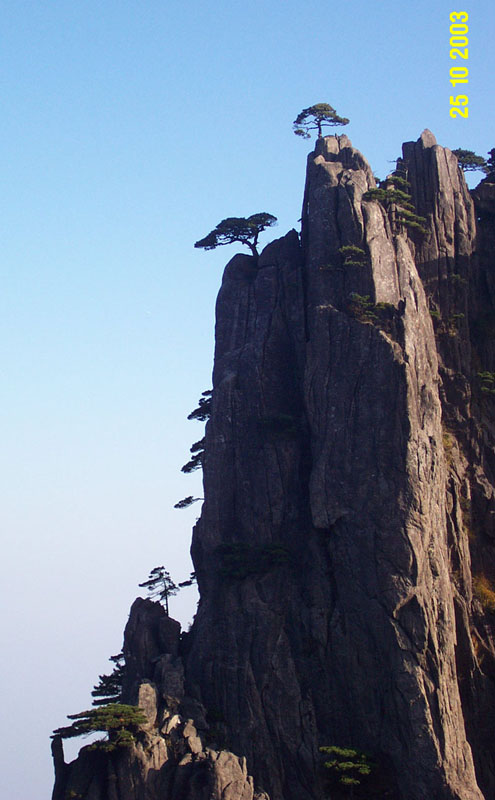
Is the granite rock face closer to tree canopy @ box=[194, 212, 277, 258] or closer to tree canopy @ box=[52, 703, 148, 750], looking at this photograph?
tree canopy @ box=[52, 703, 148, 750]

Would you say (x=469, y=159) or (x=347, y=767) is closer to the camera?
(x=347, y=767)

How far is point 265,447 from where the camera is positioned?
83.8 m

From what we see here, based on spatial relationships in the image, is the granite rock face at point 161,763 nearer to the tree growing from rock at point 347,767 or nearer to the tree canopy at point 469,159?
the tree growing from rock at point 347,767

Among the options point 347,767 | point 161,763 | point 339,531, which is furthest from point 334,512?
point 161,763

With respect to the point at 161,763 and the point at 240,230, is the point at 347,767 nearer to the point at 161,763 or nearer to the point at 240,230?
the point at 161,763

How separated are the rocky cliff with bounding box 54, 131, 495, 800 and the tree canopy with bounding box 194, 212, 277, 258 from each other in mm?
2719

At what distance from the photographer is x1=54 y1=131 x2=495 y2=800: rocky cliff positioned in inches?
2847

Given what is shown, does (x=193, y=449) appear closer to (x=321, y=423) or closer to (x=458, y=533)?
(x=321, y=423)

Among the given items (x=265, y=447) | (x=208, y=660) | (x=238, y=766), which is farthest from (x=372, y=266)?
(x=238, y=766)

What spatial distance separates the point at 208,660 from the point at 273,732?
6.48 metres

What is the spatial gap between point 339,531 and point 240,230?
94.2ft

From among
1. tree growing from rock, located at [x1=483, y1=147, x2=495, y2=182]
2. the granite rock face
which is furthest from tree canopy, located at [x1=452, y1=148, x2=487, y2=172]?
the granite rock face

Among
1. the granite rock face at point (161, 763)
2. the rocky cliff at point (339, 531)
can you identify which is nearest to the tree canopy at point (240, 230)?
the rocky cliff at point (339, 531)

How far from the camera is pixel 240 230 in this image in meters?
94.9
